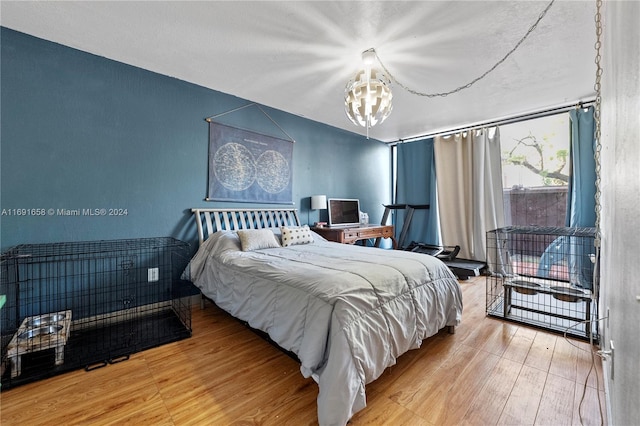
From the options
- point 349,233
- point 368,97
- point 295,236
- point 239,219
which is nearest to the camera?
point 368,97

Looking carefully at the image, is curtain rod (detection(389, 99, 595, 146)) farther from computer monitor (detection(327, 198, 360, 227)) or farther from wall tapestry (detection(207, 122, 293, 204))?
wall tapestry (detection(207, 122, 293, 204))

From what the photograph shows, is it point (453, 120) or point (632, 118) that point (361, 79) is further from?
point (453, 120)

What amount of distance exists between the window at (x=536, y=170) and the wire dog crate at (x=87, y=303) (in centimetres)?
472

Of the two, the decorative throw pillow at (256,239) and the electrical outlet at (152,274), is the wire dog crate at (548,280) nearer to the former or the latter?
the decorative throw pillow at (256,239)

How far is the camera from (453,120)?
4242mm

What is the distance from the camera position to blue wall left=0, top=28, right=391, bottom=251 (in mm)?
2098

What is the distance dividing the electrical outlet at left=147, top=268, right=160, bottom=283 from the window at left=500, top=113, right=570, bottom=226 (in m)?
4.88

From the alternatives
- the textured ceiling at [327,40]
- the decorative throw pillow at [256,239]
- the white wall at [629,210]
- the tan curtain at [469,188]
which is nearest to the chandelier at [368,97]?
the textured ceiling at [327,40]

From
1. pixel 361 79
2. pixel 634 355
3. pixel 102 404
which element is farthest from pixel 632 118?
pixel 102 404

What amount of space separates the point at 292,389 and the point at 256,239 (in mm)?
1490

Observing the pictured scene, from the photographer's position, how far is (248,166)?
3.42 meters

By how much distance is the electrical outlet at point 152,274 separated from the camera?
8.79 feet

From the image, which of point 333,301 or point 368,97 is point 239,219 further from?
point 333,301

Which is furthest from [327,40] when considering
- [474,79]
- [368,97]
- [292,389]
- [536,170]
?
[536,170]
